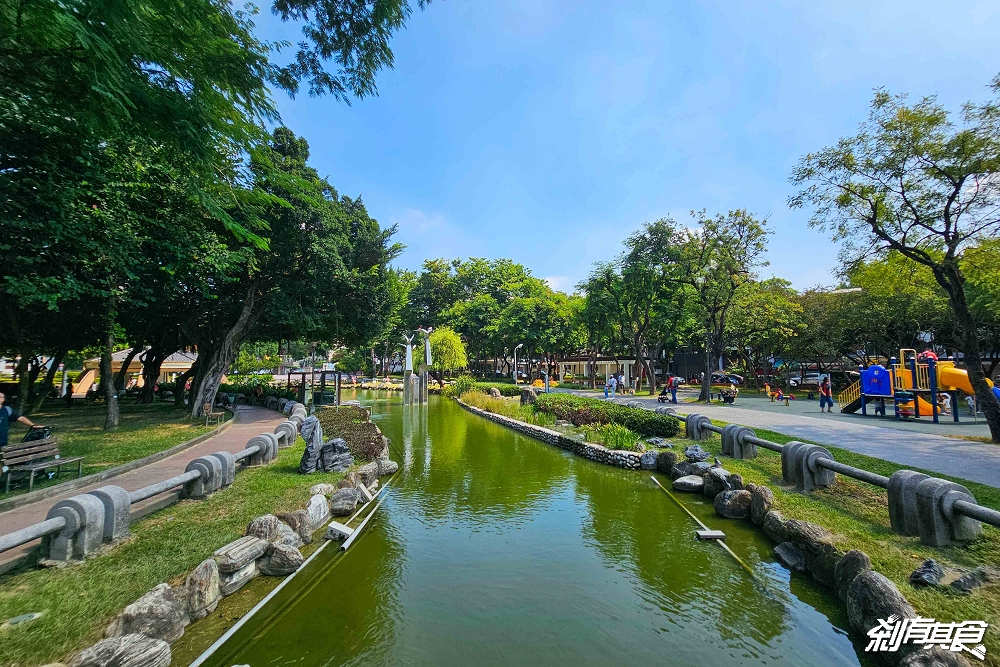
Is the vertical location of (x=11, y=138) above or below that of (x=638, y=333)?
above

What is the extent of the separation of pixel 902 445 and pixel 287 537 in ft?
42.3

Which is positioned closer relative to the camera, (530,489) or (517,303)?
(530,489)

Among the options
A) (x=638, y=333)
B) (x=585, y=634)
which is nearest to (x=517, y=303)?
(x=638, y=333)

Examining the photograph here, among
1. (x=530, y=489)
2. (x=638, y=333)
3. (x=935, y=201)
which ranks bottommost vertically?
(x=530, y=489)

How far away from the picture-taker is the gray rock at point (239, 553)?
4914mm

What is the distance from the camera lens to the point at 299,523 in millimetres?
6367

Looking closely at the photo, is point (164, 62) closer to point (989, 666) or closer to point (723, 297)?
point (989, 666)

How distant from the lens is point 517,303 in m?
41.9

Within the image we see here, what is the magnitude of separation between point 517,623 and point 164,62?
22.9 ft

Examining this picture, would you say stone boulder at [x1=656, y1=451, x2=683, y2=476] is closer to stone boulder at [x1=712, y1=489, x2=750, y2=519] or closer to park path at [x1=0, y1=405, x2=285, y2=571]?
stone boulder at [x1=712, y1=489, x2=750, y2=519]

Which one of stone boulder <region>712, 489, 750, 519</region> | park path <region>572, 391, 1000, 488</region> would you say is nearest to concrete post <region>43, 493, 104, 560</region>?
stone boulder <region>712, 489, 750, 519</region>

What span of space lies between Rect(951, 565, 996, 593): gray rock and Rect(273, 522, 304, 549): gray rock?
6.85 meters

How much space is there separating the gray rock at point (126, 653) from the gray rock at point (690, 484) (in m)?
8.26

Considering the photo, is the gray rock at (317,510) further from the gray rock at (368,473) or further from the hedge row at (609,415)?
the hedge row at (609,415)
